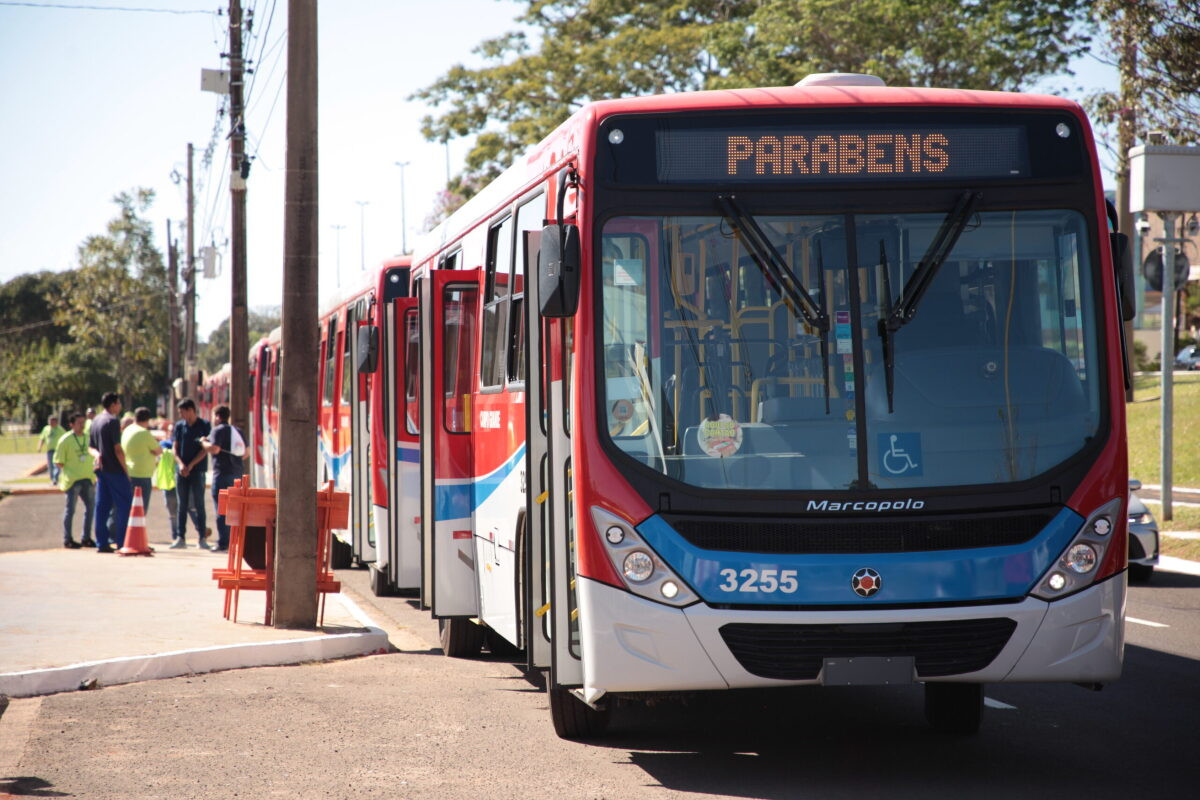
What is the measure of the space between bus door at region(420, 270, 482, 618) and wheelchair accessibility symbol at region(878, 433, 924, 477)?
387cm

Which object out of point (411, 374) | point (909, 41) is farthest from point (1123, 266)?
point (909, 41)

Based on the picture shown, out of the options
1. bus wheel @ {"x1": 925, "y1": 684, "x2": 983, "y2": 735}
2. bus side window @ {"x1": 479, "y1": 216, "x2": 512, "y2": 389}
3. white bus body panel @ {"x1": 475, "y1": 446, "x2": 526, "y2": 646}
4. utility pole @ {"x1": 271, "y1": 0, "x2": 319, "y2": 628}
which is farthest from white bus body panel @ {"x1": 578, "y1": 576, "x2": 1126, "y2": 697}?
utility pole @ {"x1": 271, "y1": 0, "x2": 319, "y2": 628}

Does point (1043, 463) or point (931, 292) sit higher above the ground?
point (931, 292)

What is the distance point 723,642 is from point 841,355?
1.39 m

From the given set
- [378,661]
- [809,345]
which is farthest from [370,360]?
[809,345]

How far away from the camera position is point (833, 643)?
6.51 m

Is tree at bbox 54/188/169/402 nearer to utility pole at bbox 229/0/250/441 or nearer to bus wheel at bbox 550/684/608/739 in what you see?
utility pole at bbox 229/0/250/441

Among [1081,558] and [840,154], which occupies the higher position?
[840,154]

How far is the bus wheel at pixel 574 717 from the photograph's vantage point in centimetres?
766

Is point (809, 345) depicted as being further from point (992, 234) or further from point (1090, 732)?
point (1090, 732)

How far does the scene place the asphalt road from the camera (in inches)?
265

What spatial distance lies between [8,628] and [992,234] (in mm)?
8170

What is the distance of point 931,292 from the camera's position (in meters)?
6.81

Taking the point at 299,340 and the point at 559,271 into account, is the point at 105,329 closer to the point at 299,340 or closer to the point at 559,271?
the point at 299,340
